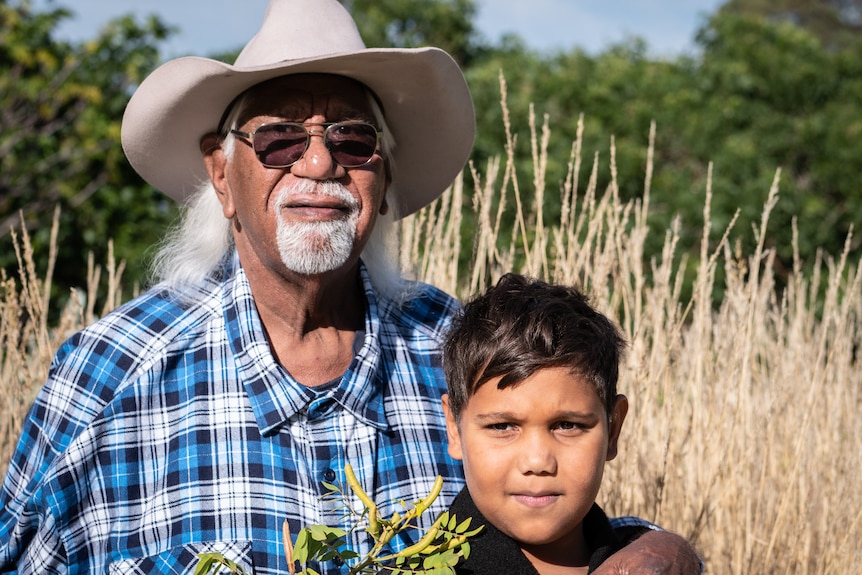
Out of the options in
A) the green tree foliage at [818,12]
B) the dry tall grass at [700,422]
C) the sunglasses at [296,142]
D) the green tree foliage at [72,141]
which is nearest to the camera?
the sunglasses at [296,142]

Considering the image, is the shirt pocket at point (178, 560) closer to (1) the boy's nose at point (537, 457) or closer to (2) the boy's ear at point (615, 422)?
(1) the boy's nose at point (537, 457)

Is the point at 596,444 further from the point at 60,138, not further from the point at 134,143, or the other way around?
the point at 60,138

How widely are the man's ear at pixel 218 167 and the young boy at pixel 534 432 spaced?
2.52 feet

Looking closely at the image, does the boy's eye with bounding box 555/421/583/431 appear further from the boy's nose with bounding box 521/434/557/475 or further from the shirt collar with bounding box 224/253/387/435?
the shirt collar with bounding box 224/253/387/435

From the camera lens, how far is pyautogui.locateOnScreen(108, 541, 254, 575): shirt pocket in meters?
1.96

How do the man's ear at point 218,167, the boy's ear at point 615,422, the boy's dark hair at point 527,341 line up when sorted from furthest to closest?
the man's ear at point 218,167 < the boy's ear at point 615,422 < the boy's dark hair at point 527,341

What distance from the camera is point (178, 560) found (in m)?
1.97

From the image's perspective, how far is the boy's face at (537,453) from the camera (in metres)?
1.76

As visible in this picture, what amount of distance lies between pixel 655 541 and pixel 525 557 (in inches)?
9.2

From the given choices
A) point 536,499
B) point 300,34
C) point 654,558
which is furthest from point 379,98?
point 654,558

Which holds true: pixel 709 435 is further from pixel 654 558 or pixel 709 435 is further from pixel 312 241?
pixel 312 241

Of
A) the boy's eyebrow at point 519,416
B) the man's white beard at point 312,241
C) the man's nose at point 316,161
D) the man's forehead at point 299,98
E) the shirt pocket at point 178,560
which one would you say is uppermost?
the man's forehead at point 299,98

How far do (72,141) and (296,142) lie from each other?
196 inches

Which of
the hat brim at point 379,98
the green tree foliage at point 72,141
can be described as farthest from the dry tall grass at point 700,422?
the green tree foliage at point 72,141
